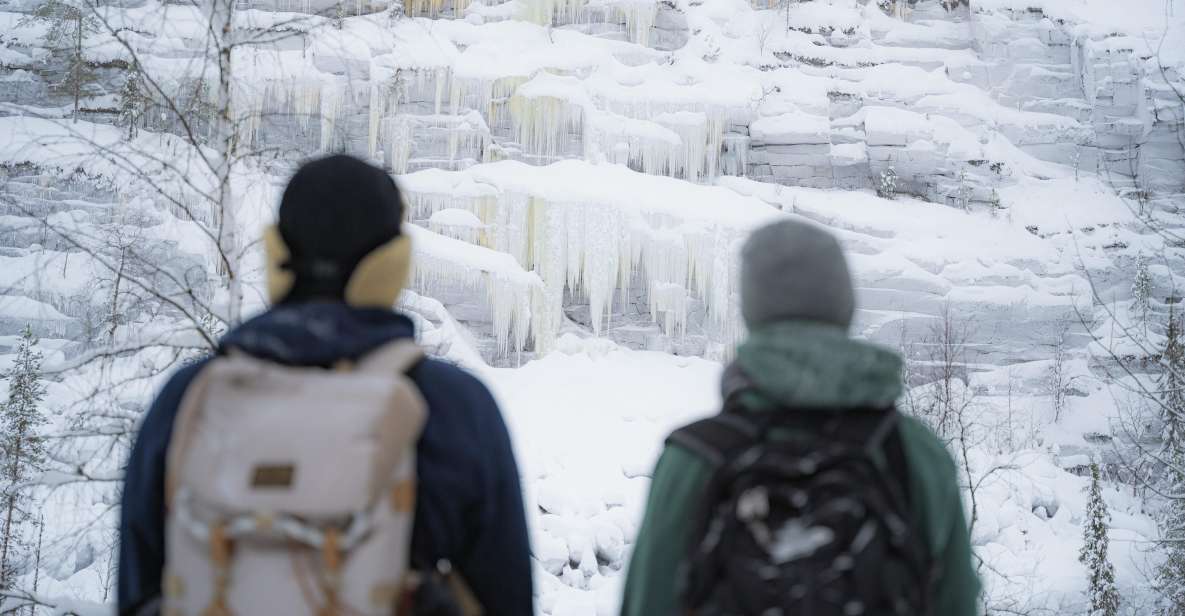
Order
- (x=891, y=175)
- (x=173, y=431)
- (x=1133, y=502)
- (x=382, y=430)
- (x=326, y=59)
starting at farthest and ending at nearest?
(x=891, y=175), (x=326, y=59), (x=1133, y=502), (x=173, y=431), (x=382, y=430)

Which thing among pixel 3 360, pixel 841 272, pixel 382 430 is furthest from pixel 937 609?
pixel 3 360

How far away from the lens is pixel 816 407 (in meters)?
1.58

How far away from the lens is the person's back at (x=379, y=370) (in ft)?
5.08

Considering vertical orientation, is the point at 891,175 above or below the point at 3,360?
above

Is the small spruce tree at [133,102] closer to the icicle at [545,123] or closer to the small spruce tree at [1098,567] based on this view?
the small spruce tree at [1098,567]

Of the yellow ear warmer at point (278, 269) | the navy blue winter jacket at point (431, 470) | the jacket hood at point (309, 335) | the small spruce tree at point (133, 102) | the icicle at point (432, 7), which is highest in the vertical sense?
the icicle at point (432, 7)

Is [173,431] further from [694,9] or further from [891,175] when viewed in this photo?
[694,9]

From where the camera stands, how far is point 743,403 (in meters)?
1.64

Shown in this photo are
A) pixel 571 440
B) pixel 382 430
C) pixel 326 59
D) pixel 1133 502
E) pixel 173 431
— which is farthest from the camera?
pixel 326 59

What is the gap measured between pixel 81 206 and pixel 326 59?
7152 millimetres

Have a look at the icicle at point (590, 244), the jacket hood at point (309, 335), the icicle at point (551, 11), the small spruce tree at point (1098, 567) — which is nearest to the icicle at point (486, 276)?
the icicle at point (590, 244)

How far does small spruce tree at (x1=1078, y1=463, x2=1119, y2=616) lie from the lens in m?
13.7

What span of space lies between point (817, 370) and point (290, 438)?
0.94m

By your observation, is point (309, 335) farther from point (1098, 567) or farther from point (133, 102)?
point (1098, 567)
